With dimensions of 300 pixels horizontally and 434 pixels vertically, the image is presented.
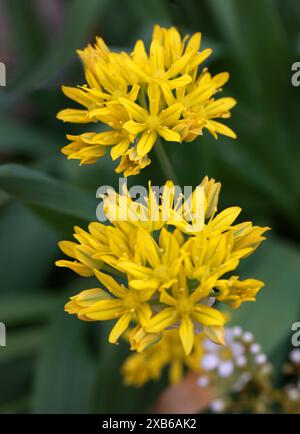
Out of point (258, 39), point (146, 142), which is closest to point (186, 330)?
point (146, 142)

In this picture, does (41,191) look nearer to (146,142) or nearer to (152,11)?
(146,142)

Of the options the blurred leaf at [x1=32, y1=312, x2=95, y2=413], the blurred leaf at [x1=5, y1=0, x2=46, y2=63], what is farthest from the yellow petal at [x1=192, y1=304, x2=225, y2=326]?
the blurred leaf at [x1=5, y1=0, x2=46, y2=63]

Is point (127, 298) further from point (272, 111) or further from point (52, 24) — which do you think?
point (52, 24)

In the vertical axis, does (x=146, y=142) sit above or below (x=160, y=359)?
above

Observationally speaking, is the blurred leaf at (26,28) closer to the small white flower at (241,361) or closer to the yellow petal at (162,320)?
the small white flower at (241,361)

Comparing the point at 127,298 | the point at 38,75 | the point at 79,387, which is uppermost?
the point at 38,75
